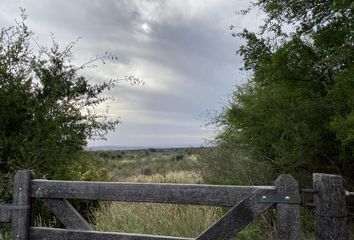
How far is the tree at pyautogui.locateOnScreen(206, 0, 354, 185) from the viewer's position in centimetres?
644

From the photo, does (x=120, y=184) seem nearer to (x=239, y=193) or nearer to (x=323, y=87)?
(x=239, y=193)

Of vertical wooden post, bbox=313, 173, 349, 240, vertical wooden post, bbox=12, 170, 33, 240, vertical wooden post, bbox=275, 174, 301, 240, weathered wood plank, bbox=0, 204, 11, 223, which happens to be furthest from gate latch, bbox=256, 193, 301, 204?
weathered wood plank, bbox=0, 204, 11, 223

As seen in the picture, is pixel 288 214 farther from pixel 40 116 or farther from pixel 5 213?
pixel 40 116

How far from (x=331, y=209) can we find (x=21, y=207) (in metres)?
2.73

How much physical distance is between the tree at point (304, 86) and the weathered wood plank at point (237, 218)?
3106 millimetres

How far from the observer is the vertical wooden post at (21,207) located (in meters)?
3.89

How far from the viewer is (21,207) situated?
12.8ft

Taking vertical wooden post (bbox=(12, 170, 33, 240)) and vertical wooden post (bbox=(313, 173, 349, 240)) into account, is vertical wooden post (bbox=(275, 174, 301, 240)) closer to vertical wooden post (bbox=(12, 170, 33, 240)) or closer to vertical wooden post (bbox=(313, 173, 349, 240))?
vertical wooden post (bbox=(313, 173, 349, 240))

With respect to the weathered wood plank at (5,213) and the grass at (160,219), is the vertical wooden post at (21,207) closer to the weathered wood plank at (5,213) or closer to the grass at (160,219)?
the weathered wood plank at (5,213)

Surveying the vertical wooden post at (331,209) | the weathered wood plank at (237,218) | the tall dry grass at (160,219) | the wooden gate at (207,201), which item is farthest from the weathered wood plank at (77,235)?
the tall dry grass at (160,219)

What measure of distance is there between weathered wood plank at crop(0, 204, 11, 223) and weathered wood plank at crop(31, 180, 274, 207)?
0.30m

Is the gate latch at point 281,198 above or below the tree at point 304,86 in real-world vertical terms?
below

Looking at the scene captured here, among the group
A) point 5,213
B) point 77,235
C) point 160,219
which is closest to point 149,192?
point 77,235

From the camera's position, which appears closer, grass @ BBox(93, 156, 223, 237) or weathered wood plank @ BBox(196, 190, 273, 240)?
weathered wood plank @ BBox(196, 190, 273, 240)
